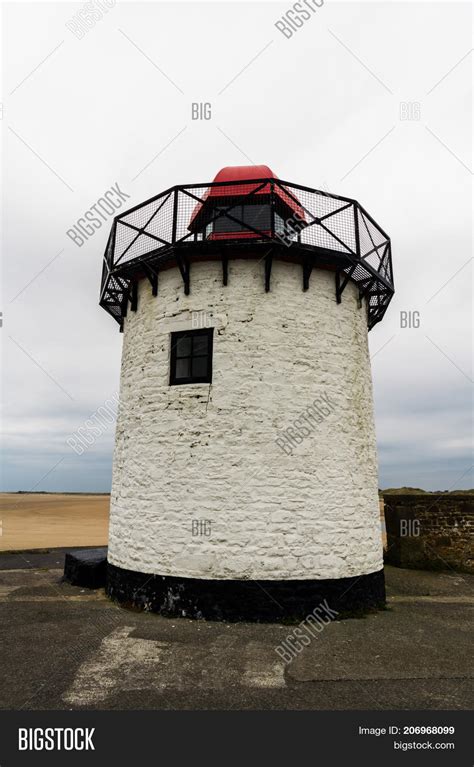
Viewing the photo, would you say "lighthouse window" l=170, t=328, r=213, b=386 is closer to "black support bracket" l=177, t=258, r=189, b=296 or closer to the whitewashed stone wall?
the whitewashed stone wall

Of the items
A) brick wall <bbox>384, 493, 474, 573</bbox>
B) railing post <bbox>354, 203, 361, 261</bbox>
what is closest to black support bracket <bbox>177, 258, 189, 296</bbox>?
railing post <bbox>354, 203, 361, 261</bbox>

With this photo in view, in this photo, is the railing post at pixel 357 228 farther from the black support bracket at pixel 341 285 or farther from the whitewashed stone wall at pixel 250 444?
the whitewashed stone wall at pixel 250 444

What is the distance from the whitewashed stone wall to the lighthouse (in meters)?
0.02

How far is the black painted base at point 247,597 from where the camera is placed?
723 centimetres

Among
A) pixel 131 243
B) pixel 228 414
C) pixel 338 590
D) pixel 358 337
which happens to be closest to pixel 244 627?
pixel 338 590

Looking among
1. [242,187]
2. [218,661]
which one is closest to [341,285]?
[242,187]

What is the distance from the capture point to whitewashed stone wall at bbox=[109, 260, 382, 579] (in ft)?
24.6

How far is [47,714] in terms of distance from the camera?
4.25 metres

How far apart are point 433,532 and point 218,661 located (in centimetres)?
886

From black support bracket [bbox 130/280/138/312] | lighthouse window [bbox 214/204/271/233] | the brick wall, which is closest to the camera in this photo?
lighthouse window [bbox 214/204/271/233]

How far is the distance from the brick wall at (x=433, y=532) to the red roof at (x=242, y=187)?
839cm

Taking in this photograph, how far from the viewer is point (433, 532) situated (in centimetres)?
1241

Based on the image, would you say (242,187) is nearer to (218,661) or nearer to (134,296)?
(134,296)

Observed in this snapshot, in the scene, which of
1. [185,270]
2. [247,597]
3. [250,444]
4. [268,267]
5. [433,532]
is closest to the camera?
[247,597]
